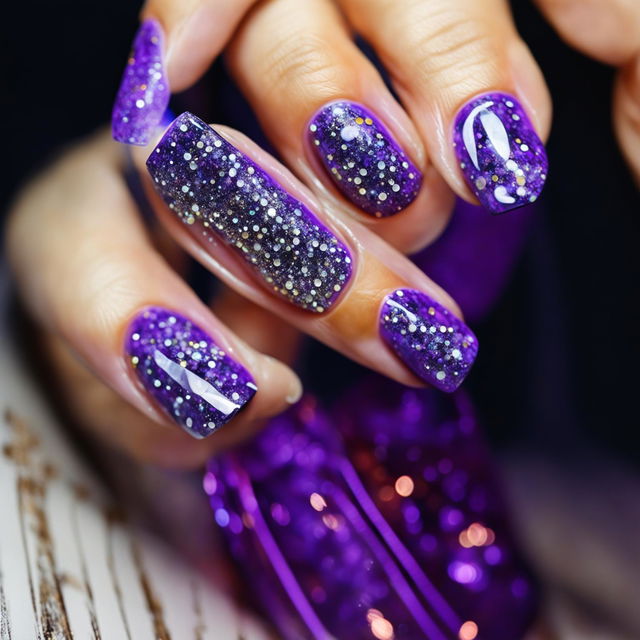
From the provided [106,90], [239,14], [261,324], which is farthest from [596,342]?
[106,90]

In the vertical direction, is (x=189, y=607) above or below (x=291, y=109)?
below

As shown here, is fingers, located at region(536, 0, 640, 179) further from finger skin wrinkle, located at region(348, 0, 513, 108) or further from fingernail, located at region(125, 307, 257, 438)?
fingernail, located at region(125, 307, 257, 438)

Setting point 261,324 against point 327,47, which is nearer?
point 327,47

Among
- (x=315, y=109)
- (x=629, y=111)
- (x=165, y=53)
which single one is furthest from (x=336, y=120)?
(x=629, y=111)

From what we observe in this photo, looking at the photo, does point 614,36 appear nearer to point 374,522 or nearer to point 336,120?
point 336,120

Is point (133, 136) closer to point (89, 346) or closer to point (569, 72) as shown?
point (89, 346)

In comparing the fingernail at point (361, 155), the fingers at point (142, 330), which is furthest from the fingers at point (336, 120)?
the fingers at point (142, 330)

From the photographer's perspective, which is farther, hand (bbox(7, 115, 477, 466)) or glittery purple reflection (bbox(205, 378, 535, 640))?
glittery purple reflection (bbox(205, 378, 535, 640))

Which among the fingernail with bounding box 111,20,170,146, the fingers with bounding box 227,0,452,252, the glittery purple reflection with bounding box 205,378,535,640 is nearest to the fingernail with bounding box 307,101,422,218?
the fingers with bounding box 227,0,452,252

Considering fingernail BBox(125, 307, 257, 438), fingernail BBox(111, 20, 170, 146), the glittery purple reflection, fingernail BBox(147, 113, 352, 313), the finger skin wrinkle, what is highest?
the finger skin wrinkle
